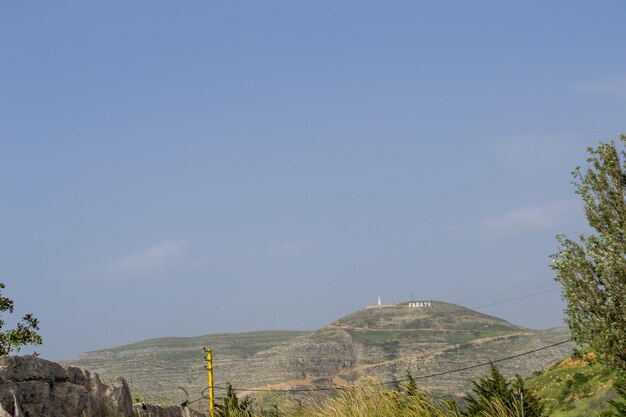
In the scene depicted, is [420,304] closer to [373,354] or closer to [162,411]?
[373,354]

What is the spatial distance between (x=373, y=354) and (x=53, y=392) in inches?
5283

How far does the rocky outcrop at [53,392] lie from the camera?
1245cm

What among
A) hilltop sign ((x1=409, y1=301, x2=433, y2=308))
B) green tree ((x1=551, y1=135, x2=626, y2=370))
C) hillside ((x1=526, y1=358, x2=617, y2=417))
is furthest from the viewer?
hilltop sign ((x1=409, y1=301, x2=433, y2=308))

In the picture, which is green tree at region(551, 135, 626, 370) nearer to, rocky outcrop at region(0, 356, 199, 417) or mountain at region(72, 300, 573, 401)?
rocky outcrop at region(0, 356, 199, 417)

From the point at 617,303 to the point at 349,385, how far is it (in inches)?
532

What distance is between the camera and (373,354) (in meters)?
145

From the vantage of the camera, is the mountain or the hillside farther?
the mountain

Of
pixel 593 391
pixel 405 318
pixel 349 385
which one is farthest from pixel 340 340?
pixel 349 385

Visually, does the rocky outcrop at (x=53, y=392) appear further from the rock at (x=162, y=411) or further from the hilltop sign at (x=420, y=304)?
the hilltop sign at (x=420, y=304)

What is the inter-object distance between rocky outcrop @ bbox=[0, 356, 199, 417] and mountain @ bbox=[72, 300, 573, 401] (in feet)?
330

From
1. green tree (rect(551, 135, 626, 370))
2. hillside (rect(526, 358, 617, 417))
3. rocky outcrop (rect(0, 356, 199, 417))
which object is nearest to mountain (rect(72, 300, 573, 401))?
hillside (rect(526, 358, 617, 417))

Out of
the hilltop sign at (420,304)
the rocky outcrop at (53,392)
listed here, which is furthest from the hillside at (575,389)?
the hilltop sign at (420,304)

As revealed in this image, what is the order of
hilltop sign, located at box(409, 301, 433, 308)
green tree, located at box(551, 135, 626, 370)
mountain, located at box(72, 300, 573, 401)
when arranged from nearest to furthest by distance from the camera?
1. green tree, located at box(551, 135, 626, 370)
2. mountain, located at box(72, 300, 573, 401)
3. hilltop sign, located at box(409, 301, 433, 308)

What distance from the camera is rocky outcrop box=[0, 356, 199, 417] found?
1245 centimetres
